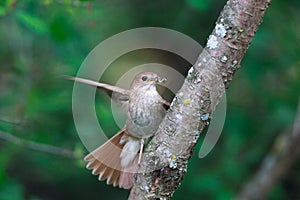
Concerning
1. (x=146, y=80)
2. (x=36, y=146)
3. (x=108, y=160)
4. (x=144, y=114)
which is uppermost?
(x=146, y=80)

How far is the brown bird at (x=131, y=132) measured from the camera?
10.8 feet

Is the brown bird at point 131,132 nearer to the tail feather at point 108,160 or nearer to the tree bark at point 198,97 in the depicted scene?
the tail feather at point 108,160

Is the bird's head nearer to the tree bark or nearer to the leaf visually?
the leaf

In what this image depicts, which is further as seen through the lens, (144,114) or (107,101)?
(107,101)

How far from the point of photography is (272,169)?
17.1 ft

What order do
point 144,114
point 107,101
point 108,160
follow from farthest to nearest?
point 107,101 < point 108,160 < point 144,114

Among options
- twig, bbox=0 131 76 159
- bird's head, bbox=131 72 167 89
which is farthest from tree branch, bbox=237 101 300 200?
bird's head, bbox=131 72 167 89

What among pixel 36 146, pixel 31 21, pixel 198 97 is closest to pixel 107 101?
pixel 36 146

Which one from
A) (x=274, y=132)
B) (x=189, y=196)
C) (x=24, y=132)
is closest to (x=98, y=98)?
(x=24, y=132)

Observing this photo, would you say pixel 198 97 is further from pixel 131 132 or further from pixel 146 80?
pixel 146 80

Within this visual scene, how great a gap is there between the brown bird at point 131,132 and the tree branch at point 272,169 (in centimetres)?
200

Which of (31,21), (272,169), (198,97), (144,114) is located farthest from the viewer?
(272,169)

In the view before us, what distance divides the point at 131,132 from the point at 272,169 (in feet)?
7.31

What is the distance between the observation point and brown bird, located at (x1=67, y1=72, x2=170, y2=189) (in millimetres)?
3287
